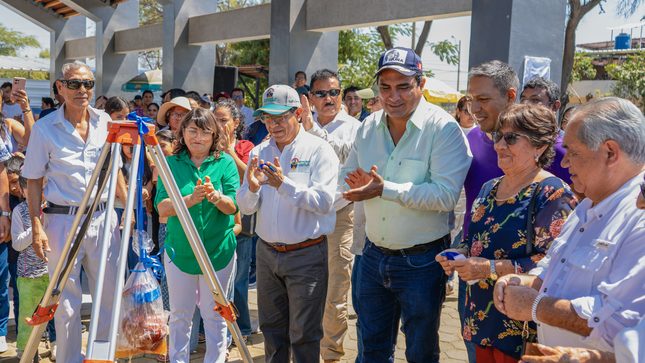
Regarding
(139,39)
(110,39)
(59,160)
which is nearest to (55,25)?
(110,39)

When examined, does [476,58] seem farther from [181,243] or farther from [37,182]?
[37,182]

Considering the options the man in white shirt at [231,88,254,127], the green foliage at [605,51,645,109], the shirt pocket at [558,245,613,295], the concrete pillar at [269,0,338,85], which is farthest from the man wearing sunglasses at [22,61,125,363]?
the green foliage at [605,51,645,109]

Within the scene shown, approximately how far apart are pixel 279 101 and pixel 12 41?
51.2 meters

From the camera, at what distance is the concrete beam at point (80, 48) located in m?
20.6

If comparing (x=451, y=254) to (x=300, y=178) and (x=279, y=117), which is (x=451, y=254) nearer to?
(x=300, y=178)

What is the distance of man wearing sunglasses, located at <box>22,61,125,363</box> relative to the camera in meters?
3.90

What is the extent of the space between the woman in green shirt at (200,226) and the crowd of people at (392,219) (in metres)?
0.01

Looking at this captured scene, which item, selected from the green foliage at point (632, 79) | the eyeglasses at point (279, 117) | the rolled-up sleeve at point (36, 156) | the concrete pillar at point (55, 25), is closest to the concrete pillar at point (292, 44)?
the rolled-up sleeve at point (36, 156)

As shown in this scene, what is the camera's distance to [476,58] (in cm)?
632

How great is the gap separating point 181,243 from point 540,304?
2669 millimetres

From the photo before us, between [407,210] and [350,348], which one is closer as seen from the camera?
[407,210]

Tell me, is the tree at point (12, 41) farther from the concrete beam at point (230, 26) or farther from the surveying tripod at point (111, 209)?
the surveying tripod at point (111, 209)

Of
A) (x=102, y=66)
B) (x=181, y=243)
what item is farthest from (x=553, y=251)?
(x=102, y=66)

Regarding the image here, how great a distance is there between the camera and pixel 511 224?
2426mm
